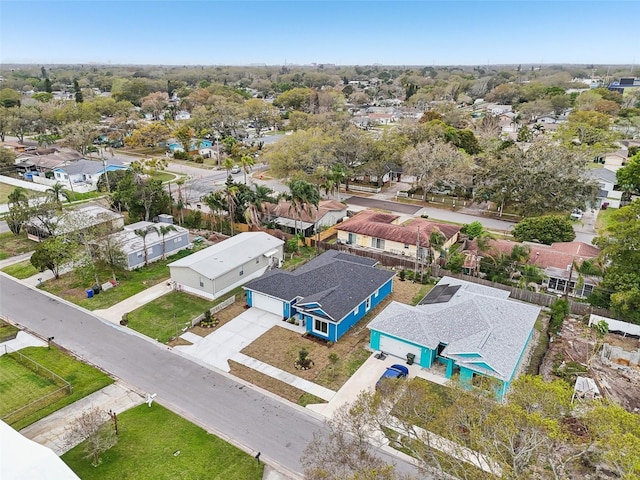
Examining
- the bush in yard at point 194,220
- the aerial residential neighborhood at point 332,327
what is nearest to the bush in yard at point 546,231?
the aerial residential neighborhood at point 332,327

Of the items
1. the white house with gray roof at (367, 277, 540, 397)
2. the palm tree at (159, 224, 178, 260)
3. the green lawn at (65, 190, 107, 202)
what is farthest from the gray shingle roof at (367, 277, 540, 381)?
the green lawn at (65, 190, 107, 202)

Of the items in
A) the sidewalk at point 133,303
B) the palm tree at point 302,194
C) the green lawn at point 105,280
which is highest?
the palm tree at point 302,194

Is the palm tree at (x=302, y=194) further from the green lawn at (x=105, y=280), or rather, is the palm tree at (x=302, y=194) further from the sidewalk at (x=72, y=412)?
the sidewalk at (x=72, y=412)

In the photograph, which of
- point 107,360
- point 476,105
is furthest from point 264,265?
point 476,105

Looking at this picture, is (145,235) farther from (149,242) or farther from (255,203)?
(255,203)

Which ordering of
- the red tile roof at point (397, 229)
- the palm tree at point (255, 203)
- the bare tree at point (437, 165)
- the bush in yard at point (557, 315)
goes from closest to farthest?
the bush in yard at point (557, 315), the red tile roof at point (397, 229), the palm tree at point (255, 203), the bare tree at point (437, 165)

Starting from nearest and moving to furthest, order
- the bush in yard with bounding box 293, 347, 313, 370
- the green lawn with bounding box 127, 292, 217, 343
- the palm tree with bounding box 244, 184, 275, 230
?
the bush in yard with bounding box 293, 347, 313, 370, the green lawn with bounding box 127, 292, 217, 343, the palm tree with bounding box 244, 184, 275, 230

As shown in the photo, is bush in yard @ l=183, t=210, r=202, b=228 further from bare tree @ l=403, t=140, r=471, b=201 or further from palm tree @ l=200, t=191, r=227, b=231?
bare tree @ l=403, t=140, r=471, b=201
